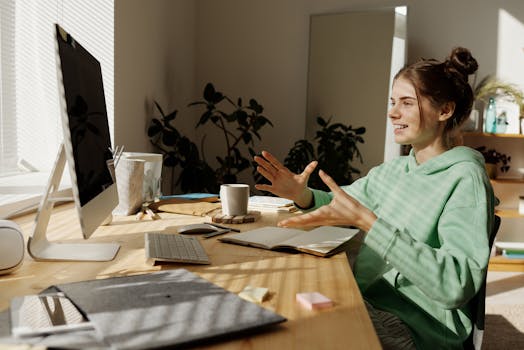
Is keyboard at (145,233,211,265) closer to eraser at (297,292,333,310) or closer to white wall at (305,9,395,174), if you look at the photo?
eraser at (297,292,333,310)

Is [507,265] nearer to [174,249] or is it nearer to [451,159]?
[451,159]

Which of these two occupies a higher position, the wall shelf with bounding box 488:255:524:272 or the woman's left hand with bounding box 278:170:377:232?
the woman's left hand with bounding box 278:170:377:232

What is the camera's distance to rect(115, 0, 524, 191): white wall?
396 centimetres

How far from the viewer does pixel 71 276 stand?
3.61ft

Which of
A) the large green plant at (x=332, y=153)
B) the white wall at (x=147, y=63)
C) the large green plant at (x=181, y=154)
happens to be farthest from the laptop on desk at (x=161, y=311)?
the large green plant at (x=332, y=153)

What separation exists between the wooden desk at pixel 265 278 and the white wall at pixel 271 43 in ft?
6.88

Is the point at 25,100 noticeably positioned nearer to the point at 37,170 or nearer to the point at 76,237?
the point at 37,170

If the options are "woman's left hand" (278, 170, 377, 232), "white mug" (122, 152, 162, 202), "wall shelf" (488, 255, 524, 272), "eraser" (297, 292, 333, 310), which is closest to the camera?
"eraser" (297, 292, 333, 310)

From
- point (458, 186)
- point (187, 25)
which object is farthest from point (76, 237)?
point (187, 25)

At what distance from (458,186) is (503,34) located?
326 centimetres

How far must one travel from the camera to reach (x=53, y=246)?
1292 millimetres

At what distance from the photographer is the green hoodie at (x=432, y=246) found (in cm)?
113

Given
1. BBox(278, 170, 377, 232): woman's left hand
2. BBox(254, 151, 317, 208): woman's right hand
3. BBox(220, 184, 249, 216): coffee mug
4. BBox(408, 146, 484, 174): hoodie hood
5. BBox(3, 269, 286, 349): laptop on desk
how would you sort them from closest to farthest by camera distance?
BBox(3, 269, 286, 349): laptop on desk
BBox(278, 170, 377, 232): woman's left hand
BBox(408, 146, 484, 174): hoodie hood
BBox(254, 151, 317, 208): woman's right hand
BBox(220, 184, 249, 216): coffee mug

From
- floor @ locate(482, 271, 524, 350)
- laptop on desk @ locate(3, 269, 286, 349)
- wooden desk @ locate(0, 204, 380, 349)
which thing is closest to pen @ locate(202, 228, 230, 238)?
wooden desk @ locate(0, 204, 380, 349)
